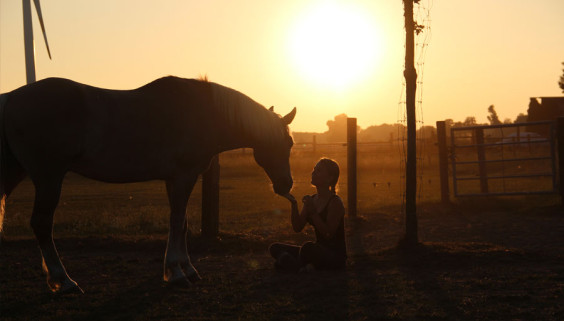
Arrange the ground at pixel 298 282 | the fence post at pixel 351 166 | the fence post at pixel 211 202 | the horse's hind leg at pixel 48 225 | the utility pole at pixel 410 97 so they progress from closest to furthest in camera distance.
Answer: the ground at pixel 298 282, the horse's hind leg at pixel 48 225, the utility pole at pixel 410 97, the fence post at pixel 211 202, the fence post at pixel 351 166

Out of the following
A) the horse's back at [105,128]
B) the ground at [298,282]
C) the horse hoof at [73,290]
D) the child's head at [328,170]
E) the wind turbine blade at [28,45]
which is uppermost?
the wind turbine blade at [28,45]

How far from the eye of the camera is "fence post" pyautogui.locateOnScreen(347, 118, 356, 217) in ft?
37.3

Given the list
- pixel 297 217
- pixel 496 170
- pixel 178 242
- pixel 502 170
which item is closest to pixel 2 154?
pixel 178 242

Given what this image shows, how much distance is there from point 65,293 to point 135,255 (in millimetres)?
2423

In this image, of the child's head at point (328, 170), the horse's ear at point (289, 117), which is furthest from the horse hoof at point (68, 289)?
the horse's ear at point (289, 117)

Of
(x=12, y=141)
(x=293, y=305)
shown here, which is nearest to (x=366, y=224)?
(x=293, y=305)

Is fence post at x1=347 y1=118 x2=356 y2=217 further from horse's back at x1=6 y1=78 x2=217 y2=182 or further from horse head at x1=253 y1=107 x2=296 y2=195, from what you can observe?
horse's back at x1=6 y1=78 x2=217 y2=182

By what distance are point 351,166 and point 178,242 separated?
19.8 ft

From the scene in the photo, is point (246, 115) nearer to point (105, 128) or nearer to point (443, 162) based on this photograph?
point (105, 128)

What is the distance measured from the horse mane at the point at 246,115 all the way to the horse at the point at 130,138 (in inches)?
0.4

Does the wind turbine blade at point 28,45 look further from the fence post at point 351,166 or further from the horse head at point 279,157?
the horse head at point 279,157

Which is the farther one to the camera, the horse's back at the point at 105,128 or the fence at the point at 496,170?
the fence at the point at 496,170

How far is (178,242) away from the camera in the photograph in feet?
20.1

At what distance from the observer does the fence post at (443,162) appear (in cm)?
1351
